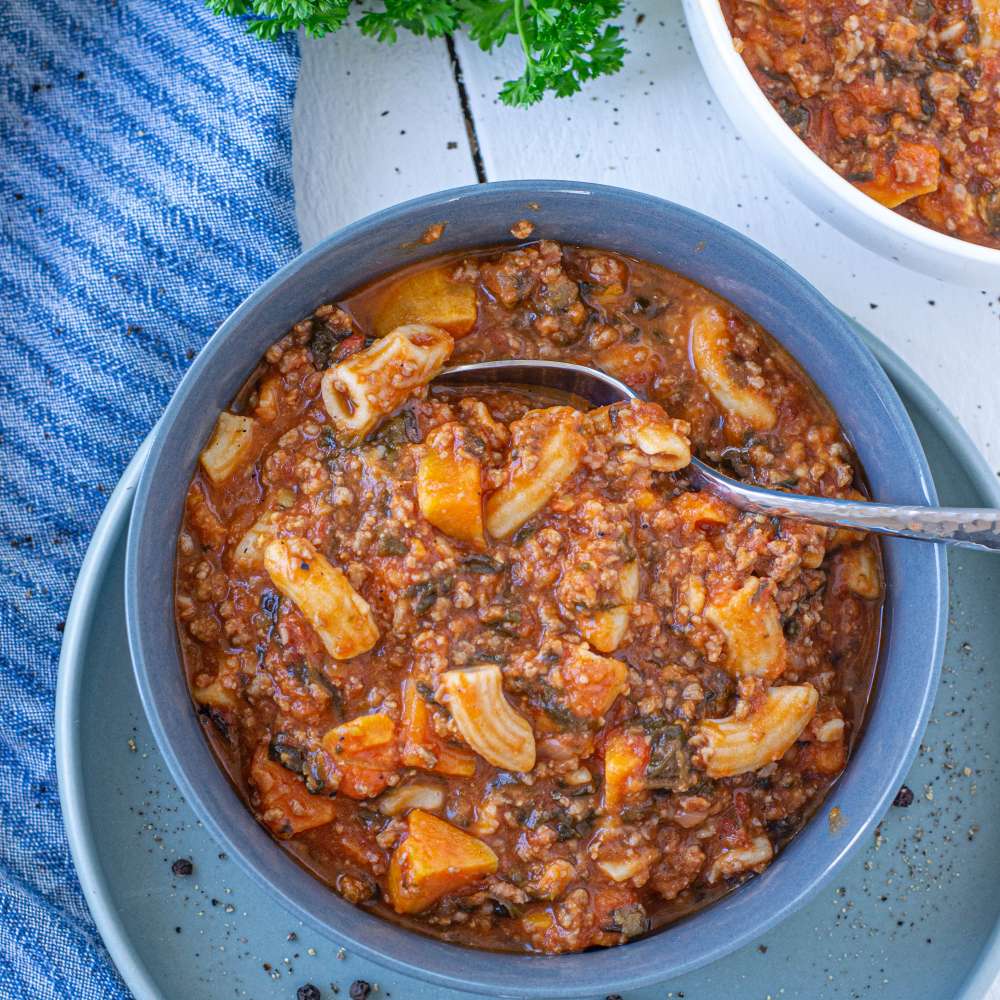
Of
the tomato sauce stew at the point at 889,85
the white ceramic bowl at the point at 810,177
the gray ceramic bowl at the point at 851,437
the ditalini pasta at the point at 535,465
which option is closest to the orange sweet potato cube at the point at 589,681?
the ditalini pasta at the point at 535,465

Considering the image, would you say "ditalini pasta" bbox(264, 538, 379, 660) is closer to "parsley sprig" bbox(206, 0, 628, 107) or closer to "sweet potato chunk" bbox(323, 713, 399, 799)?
"sweet potato chunk" bbox(323, 713, 399, 799)

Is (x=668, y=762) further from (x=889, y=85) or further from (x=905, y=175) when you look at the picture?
(x=889, y=85)

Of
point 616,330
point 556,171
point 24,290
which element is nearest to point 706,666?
point 616,330

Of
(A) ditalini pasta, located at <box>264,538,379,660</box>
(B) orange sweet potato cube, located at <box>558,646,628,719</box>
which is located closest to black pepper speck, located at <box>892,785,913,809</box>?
(B) orange sweet potato cube, located at <box>558,646,628,719</box>

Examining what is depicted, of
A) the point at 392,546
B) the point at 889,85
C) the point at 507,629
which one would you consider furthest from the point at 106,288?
the point at 889,85

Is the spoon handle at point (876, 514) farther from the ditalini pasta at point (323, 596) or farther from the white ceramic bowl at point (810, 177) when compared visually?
the ditalini pasta at point (323, 596)

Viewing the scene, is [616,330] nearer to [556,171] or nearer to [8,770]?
[556,171]
